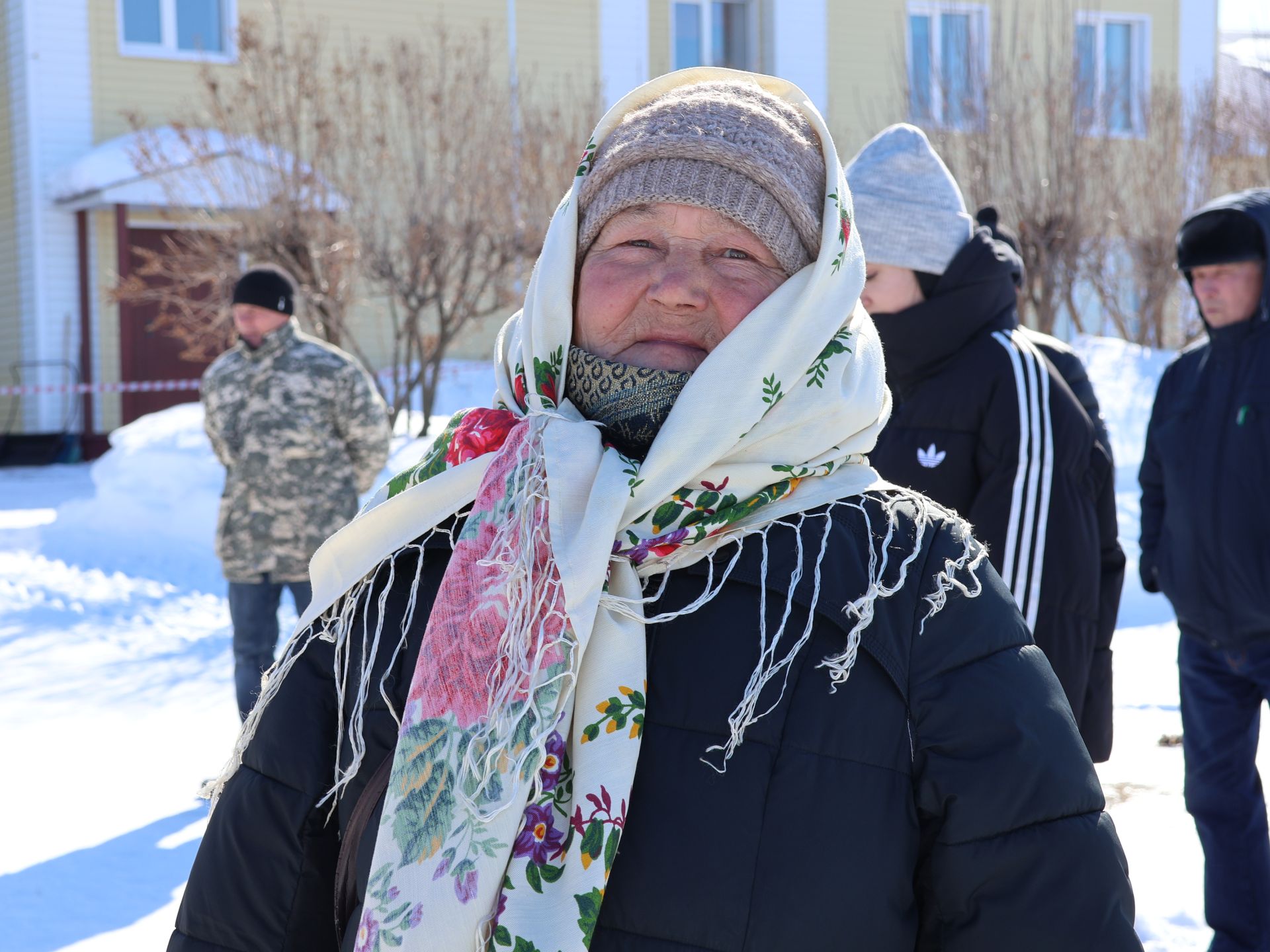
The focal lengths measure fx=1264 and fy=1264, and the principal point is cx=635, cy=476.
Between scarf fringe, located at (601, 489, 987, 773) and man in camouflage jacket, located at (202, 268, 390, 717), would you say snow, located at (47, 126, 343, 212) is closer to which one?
man in camouflage jacket, located at (202, 268, 390, 717)

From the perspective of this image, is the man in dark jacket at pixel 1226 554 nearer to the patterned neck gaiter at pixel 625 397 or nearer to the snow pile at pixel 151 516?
the patterned neck gaiter at pixel 625 397

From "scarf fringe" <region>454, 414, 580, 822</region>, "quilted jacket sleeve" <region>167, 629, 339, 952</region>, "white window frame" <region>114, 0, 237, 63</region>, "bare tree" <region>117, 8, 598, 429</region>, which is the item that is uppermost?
"white window frame" <region>114, 0, 237, 63</region>

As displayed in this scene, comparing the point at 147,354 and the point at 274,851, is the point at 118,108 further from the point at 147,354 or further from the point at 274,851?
the point at 274,851

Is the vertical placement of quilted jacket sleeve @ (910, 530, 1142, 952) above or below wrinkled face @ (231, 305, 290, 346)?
below

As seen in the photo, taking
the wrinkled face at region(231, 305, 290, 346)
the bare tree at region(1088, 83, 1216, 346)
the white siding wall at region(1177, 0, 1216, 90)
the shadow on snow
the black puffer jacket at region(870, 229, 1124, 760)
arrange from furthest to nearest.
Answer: the white siding wall at region(1177, 0, 1216, 90) → the bare tree at region(1088, 83, 1216, 346) → the wrinkled face at region(231, 305, 290, 346) → the shadow on snow → the black puffer jacket at region(870, 229, 1124, 760)

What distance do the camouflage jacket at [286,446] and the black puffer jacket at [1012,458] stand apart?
10.7 ft

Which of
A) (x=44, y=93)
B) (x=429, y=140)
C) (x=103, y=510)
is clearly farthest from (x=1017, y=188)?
(x=44, y=93)

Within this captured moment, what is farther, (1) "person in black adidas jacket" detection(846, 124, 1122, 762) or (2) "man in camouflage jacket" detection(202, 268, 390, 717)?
(2) "man in camouflage jacket" detection(202, 268, 390, 717)

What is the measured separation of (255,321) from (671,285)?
4.70 metres

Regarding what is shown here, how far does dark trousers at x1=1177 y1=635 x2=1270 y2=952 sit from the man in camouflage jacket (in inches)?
144

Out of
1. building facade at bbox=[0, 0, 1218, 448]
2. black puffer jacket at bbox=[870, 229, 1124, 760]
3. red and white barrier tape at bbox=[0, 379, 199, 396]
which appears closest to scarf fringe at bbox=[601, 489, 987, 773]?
black puffer jacket at bbox=[870, 229, 1124, 760]

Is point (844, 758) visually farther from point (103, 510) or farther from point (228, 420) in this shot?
point (103, 510)

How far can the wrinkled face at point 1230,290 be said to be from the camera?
3740mm

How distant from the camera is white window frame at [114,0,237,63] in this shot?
15.3 m
